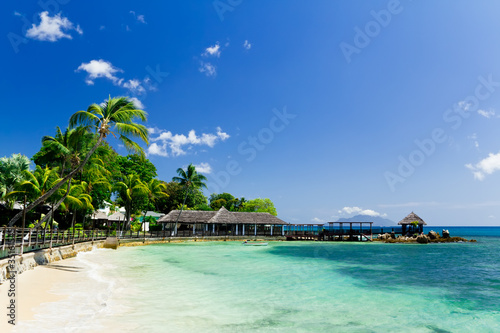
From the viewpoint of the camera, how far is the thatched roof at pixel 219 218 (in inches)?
1575

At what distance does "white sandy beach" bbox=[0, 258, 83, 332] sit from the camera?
6.41m

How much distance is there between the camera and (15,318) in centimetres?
612

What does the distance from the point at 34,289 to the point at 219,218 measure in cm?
3212

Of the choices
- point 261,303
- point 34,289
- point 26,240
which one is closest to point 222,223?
point 26,240

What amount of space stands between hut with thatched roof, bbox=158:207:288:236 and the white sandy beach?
87.3ft

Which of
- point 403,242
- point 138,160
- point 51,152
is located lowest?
point 403,242

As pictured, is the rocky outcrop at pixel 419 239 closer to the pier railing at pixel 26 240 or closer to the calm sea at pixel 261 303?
the calm sea at pixel 261 303

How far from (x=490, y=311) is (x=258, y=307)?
7728 mm

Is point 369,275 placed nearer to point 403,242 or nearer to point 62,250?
point 62,250

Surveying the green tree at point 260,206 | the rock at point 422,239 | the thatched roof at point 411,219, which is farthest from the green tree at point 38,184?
the thatched roof at point 411,219

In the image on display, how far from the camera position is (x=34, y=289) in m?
8.75

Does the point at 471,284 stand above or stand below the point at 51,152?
below

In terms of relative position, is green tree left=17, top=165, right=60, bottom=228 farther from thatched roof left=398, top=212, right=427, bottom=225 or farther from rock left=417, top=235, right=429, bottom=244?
thatched roof left=398, top=212, right=427, bottom=225

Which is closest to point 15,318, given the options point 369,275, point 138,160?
point 369,275
